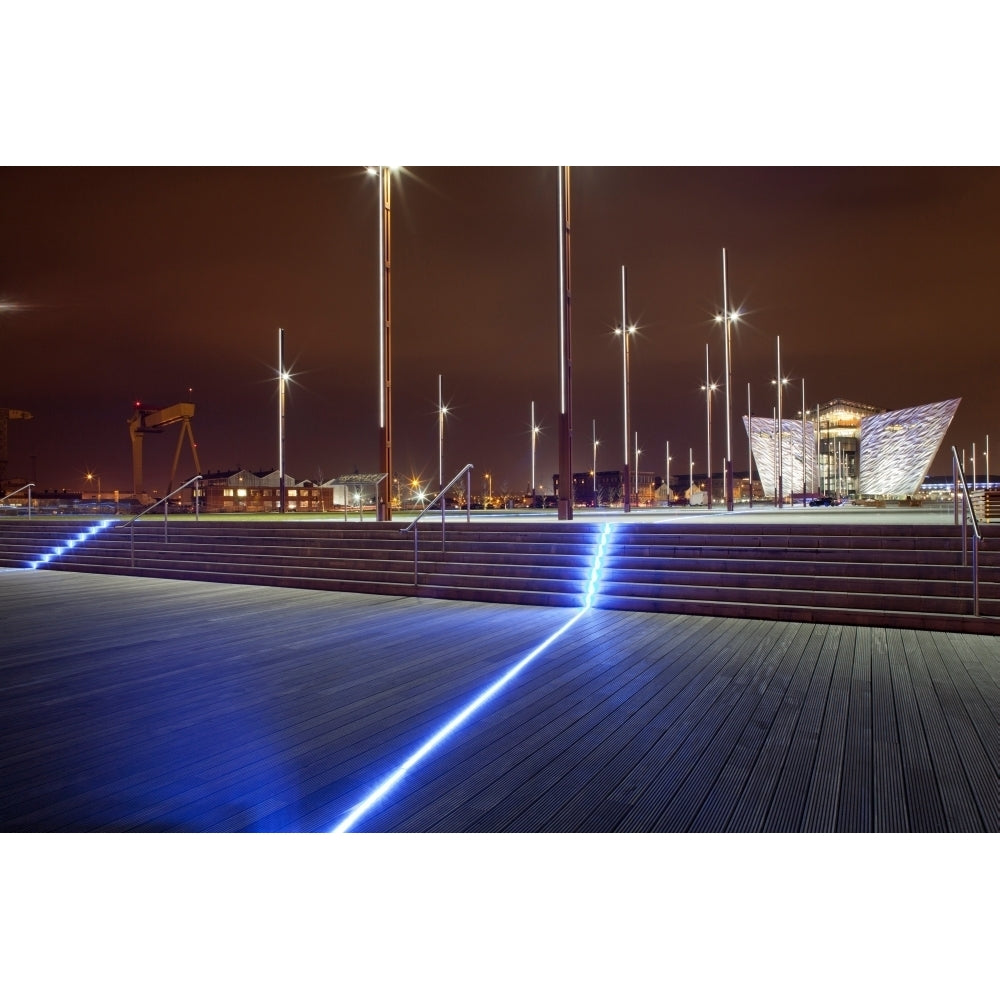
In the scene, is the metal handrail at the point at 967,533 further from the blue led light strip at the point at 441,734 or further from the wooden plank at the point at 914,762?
the blue led light strip at the point at 441,734

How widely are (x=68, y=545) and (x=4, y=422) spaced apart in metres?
46.8

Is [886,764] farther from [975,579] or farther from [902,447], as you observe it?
[902,447]

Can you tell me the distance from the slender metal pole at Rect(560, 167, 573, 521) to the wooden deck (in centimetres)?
618

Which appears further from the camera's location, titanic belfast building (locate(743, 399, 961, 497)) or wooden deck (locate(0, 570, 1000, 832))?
titanic belfast building (locate(743, 399, 961, 497))

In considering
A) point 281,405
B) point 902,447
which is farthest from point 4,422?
point 902,447

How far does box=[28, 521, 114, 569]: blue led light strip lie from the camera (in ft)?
46.9

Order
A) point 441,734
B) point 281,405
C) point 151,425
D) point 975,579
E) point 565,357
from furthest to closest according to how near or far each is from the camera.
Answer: point 151,425, point 281,405, point 565,357, point 975,579, point 441,734

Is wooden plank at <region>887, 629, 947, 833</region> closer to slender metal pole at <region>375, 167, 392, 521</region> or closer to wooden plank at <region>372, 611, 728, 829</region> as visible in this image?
wooden plank at <region>372, 611, 728, 829</region>

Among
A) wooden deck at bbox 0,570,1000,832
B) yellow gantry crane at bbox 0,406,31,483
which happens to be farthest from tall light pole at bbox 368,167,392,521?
yellow gantry crane at bbox 0,406,31,483

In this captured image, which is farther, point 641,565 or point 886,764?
point 641,565

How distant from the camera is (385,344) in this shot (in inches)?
530
